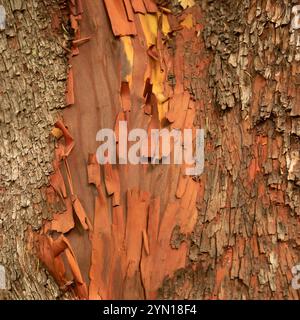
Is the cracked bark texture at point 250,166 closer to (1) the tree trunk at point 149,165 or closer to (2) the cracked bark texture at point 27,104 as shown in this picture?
(1) the tree trunk at point 149,165

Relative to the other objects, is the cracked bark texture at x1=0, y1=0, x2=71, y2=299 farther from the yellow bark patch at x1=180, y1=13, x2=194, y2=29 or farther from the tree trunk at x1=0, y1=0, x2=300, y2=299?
the yellow bark patch at x1=180, y1=13, x2=194, y2=29

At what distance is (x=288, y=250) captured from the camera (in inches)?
60.5

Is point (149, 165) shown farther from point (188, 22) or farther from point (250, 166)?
point (188, 22)

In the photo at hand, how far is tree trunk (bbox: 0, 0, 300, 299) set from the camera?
1.55 meters

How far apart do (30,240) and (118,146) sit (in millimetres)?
379

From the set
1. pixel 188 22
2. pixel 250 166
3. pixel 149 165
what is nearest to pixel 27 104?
pixel 149 165

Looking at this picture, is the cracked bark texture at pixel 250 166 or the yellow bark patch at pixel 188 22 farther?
the yellow bark patch at pixel 188 22

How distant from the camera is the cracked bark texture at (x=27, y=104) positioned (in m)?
1.62

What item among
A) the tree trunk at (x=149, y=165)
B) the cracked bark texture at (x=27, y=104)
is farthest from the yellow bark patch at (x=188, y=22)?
the cracked bark texture at (x=27, y=104)

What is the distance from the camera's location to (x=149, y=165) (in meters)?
1.59

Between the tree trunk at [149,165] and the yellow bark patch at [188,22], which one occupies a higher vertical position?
the yellow bark patch at [188,22]

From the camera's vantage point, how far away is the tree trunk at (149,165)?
5.08ft

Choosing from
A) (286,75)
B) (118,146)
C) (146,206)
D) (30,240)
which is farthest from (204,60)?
(30,240)

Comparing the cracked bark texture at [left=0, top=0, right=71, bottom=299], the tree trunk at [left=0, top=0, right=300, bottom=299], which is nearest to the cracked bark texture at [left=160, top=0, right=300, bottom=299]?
the tree trunk at [left=0, top=0, right=300, bottom=299]
